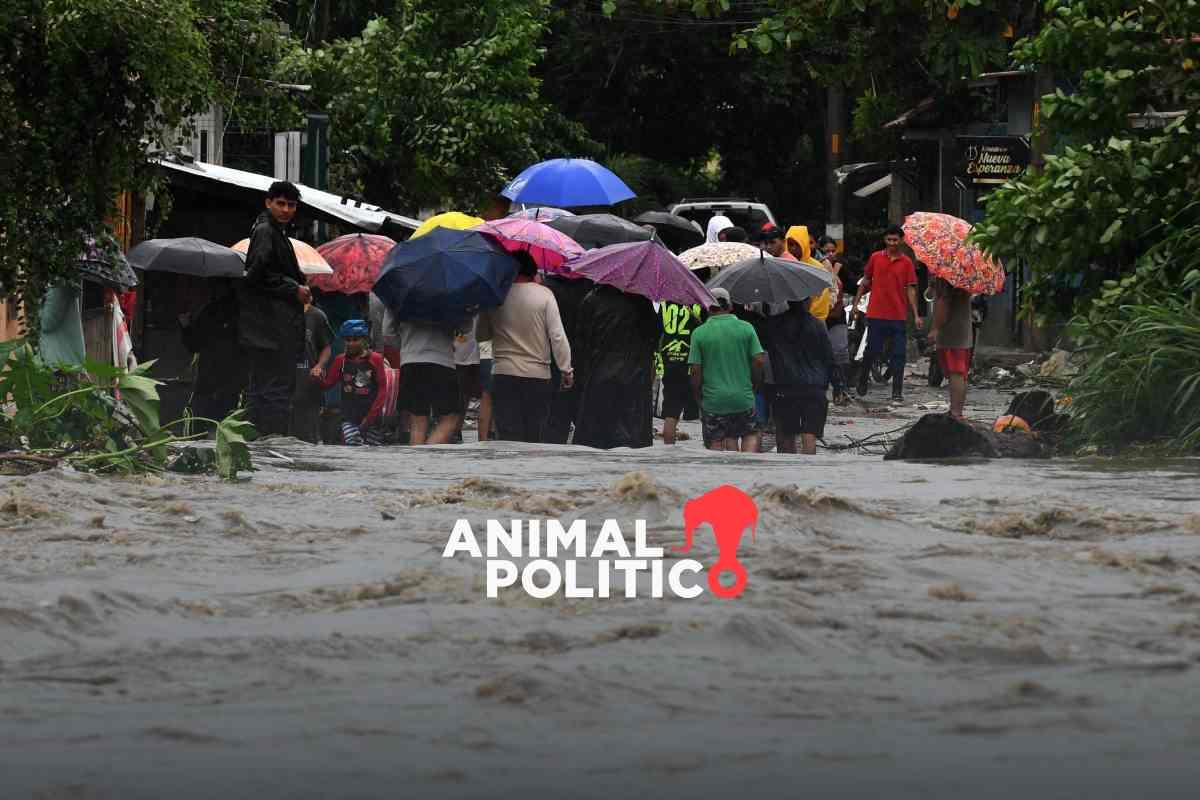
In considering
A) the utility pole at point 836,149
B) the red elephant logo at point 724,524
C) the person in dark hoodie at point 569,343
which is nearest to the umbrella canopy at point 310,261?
the person in dark hoodie at point 569,343

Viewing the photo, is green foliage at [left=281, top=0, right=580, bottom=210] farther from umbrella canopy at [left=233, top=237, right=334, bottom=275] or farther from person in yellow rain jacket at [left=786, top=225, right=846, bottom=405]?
umbrella canopy at [left=233, top=237, right=334, bottom=275]

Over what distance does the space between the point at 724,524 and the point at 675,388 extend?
7.04 m

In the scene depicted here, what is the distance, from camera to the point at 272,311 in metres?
15.1

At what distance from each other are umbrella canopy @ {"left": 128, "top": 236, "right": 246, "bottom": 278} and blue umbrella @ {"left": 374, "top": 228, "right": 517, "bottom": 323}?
96.5 inches

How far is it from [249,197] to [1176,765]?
19.5m

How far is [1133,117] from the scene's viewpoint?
673 inches

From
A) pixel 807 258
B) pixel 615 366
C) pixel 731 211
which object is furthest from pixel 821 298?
pixel 731 211

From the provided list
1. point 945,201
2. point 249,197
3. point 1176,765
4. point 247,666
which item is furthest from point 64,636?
point 945,201

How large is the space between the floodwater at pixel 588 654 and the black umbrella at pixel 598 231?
7333 mm

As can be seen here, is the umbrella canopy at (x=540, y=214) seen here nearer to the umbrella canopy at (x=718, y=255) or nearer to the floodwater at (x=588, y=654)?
the umbrella canopy at (x=718, y=255)

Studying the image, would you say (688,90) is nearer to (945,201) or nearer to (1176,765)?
(945,201)

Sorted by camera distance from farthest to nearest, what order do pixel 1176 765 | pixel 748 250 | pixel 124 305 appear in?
pixel 748 250 → pixel 124 305 → pixel 1176 765

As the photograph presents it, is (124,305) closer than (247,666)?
No

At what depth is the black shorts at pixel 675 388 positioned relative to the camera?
17.0 metres
